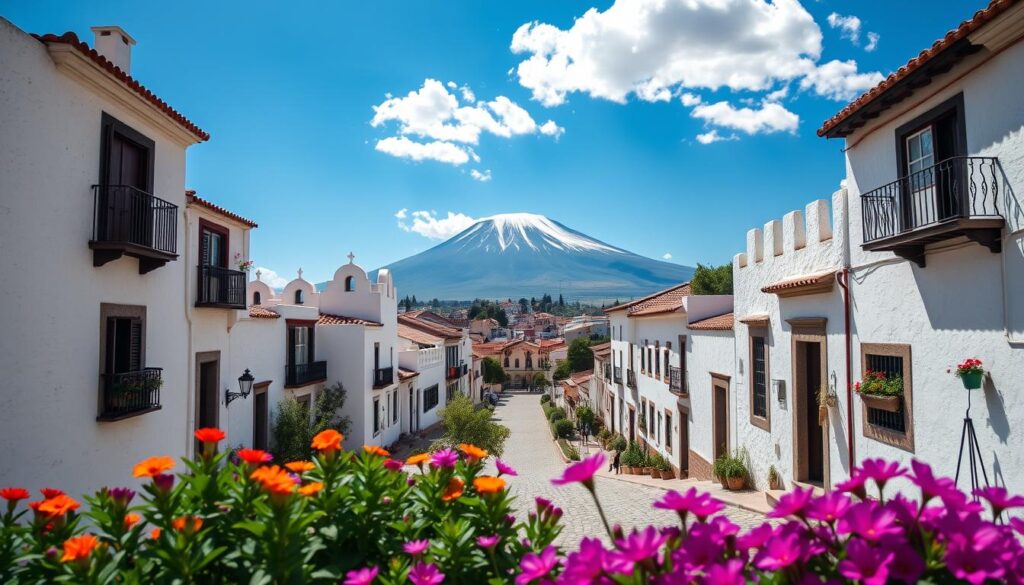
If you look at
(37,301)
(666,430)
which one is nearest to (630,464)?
(666,430)

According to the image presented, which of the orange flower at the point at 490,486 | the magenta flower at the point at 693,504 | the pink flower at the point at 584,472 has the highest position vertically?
the pink flower at the point at 584,472

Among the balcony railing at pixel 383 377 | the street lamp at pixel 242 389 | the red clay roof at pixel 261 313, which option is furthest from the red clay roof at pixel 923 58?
the balcony railing at pixel 383 377

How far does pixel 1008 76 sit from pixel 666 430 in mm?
17464

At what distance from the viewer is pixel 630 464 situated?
2311 centimetres

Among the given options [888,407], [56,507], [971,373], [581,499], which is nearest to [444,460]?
[56,507]

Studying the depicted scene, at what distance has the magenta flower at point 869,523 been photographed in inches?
79.7

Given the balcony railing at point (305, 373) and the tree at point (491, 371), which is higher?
the balcony railing at point (305, 373)

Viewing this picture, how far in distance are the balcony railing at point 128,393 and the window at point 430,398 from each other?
24.5 m

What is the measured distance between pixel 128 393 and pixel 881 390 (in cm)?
1165

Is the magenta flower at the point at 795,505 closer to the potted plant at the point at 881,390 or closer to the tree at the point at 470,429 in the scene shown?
the potted plant at the point at 881,390

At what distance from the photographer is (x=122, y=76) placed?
920cm

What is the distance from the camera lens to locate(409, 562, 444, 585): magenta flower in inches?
92.8

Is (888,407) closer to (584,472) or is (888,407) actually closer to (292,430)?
(584,472)

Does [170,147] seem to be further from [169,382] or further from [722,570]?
[722,570]
